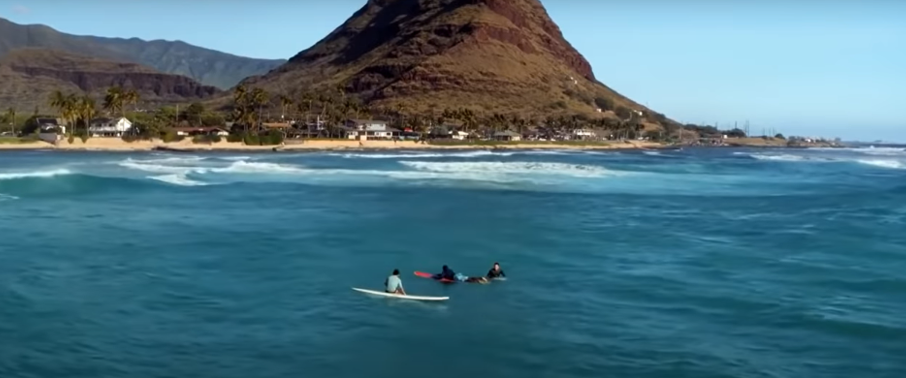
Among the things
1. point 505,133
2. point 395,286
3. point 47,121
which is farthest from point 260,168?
point 505,133

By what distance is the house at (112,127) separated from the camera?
118 meters

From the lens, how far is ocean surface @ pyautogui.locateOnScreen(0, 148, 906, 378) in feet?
50.2

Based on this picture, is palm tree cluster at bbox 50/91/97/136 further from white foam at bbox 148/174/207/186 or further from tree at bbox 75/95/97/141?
white foam at bbox 148/174/207/186

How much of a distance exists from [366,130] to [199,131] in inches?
1126

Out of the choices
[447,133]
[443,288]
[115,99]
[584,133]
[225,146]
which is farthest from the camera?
[584,133]

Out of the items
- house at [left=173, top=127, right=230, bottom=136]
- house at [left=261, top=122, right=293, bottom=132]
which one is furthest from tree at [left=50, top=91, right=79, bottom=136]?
house at [left=261, top=122, right=293, bottom=132]

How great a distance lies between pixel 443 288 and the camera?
69.6 feet

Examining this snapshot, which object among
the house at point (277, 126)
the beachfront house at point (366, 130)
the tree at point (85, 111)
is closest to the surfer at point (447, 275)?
the tree at point (85, 111)

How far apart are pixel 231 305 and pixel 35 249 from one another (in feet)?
32.4

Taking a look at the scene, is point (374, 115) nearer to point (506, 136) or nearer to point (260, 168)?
point (506, 136)

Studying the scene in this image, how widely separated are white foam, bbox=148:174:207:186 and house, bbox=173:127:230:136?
205 ft

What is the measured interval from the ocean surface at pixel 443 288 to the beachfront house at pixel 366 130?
96409 mm

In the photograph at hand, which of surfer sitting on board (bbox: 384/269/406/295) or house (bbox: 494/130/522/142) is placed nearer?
surfer sitting on board (bbox: 384/269/406/295)

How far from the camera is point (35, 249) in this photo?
25.6m
